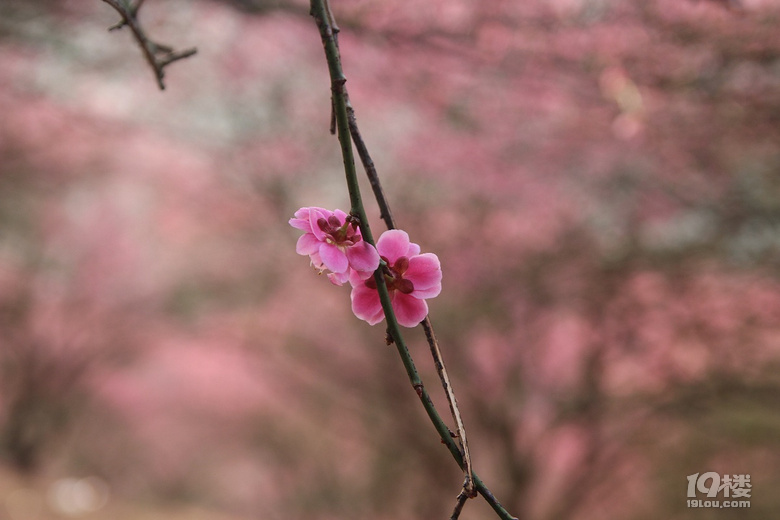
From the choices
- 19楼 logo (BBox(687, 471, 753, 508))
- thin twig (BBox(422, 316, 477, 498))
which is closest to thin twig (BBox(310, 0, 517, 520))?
thin twig (BBox(422, 316, 477, 498))

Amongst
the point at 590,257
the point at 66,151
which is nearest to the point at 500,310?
the point at 590,257

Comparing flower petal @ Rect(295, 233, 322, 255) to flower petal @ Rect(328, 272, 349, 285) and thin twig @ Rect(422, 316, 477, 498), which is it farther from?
thin twig @ Rect(422, 316, 477, 498)

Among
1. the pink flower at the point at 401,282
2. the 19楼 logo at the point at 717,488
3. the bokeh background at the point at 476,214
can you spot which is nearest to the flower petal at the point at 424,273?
the pink flower at the point at 401,282

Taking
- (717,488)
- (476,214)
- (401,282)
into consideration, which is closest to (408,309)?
(401,282)

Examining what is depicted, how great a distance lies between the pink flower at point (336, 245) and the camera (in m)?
0.43

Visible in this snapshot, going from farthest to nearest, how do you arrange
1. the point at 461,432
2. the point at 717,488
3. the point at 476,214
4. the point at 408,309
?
the point at 476,214 < the point at 717,488 < the point at 408,309 < the point at 461,432

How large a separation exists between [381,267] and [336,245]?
0.13 feet

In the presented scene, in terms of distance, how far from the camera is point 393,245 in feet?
1.62

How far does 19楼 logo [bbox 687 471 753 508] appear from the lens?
3146 millimetres

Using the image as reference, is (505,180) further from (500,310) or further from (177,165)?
(177,165)

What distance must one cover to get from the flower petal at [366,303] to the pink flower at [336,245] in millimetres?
23

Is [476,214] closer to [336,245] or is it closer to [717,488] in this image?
[717,488]

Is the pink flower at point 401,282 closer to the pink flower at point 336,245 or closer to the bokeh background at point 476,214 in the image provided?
the pink flower at point 336,245

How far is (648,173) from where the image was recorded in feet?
12.1
